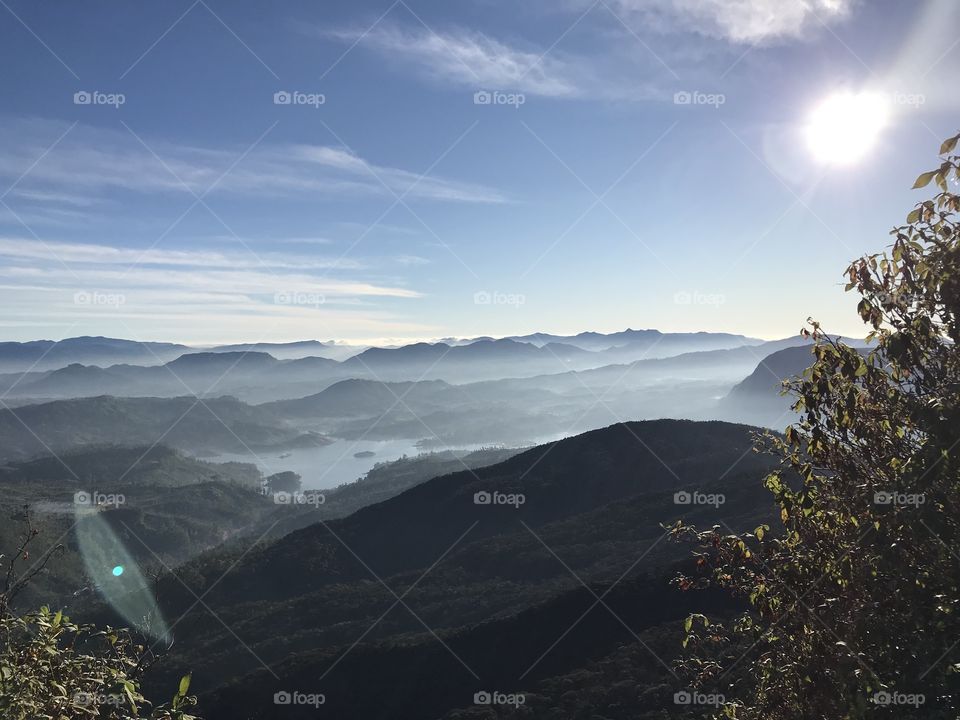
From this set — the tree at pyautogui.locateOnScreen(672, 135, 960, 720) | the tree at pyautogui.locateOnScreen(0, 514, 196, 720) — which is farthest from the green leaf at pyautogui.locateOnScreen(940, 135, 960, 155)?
the tree at pyautogui.locateOnScreen(0, 514, 196, 720)

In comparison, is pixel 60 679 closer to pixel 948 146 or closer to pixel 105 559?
pixel 948 146

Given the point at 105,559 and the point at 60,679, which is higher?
the point at 105,559

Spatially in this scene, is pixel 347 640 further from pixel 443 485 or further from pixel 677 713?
pixel 443 485

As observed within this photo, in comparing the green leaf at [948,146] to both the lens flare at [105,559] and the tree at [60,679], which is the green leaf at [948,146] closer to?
the tree at [60,679]

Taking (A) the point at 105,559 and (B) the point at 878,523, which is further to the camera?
(A) the point at 105,559

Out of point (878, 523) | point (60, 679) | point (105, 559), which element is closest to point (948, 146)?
point (878, 523)

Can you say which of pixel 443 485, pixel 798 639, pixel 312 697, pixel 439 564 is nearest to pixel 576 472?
pixel 443 485

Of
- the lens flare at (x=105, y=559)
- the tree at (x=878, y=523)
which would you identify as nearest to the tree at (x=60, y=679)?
the tree at (x=878, y=523)
